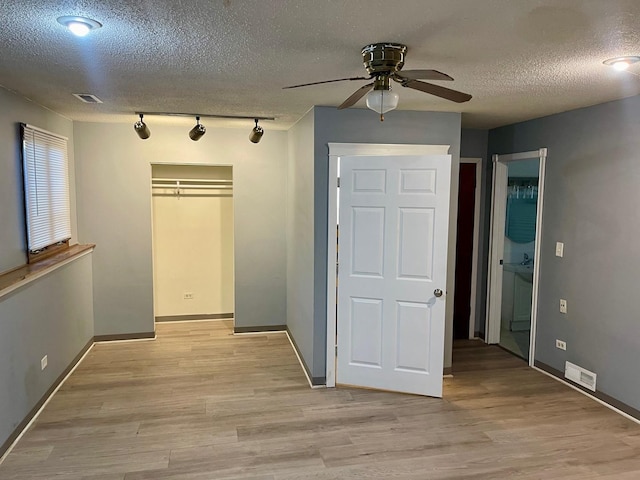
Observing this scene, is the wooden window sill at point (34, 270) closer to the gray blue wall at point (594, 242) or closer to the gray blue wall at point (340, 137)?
the gray blue wall at point (340, 137)

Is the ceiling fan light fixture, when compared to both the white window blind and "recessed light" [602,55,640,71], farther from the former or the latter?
the white window blind

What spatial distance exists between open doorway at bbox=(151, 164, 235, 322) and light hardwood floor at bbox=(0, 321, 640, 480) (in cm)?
148

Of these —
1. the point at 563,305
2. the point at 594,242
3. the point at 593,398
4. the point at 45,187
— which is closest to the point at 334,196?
the point at 594,242

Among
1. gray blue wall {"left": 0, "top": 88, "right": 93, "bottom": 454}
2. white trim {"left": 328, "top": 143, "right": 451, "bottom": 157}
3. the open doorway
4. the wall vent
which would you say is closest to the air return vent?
gray blue wall {"left": 0, "top": 88, "right": 93, "bottom": 454}

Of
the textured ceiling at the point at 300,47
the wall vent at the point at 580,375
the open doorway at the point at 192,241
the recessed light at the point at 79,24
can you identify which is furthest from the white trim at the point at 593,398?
the recessed light at the point at 79,24

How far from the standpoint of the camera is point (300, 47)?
2.32 metres

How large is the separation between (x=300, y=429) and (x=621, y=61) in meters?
3.13

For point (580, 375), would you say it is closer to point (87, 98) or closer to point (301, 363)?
point (301, 363)

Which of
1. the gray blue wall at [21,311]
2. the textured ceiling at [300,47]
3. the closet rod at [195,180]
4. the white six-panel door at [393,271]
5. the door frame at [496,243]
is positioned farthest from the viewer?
the closet rod at [195,180]

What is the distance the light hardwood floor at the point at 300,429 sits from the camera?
2.91 meters

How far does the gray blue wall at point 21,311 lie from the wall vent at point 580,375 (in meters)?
4.52

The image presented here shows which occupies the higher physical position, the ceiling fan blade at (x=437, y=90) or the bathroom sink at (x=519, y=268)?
the ceiling fan blade at (x=437, y=90)

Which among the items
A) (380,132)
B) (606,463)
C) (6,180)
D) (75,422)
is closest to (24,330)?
(75,422)

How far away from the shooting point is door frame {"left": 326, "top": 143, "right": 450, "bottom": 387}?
400cm
